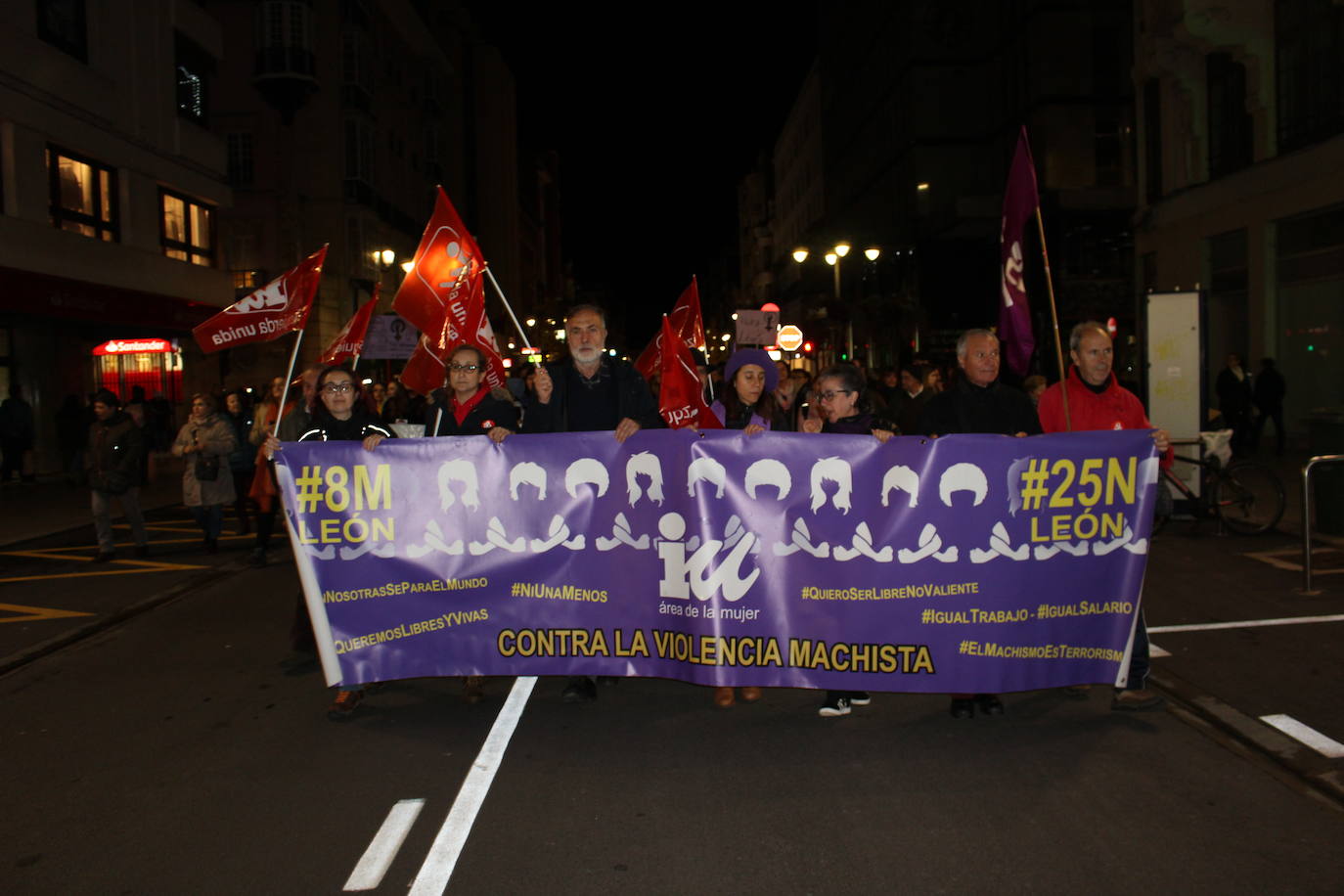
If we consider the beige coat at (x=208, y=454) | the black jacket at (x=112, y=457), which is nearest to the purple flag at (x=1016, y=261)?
the beige coat at (x=208, y=454)

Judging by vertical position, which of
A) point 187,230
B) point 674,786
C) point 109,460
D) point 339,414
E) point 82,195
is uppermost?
point 187,230

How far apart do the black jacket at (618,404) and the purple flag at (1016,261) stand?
2148mm

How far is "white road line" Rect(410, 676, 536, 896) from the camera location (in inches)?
158

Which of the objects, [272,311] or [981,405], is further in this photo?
[272,311]

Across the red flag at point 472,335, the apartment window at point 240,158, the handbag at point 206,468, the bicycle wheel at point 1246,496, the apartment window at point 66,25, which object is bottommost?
the bicycle wheel at point 1246,496

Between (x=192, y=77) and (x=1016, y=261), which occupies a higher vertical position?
(x=192, y=77)

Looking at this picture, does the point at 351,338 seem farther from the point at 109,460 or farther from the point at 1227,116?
the point at 1227,116

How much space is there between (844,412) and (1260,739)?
103 inches

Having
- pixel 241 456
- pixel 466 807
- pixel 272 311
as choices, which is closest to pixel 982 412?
pixel 466 807

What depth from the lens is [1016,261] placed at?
6.52 m

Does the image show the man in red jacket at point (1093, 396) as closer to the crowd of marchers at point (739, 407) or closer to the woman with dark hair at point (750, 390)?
the crowd of marchers at point (739, 407)

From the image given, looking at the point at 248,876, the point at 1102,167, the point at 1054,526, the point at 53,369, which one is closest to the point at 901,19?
the point at 1102,167

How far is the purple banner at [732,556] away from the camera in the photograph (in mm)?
5590

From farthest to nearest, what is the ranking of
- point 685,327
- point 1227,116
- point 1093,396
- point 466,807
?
point 1227,116
point 685,327
point 1093,396
point 466,807
